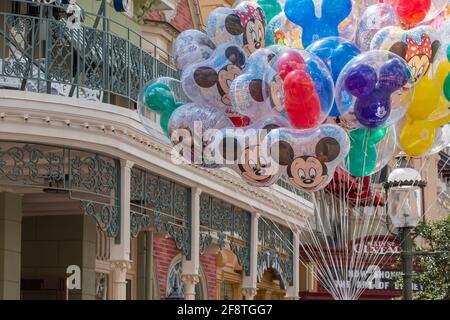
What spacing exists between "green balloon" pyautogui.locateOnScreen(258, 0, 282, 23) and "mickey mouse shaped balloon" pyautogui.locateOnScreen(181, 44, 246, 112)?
A: 5.01 feet

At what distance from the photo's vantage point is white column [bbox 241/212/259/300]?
2003 cm

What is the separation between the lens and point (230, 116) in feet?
43.8

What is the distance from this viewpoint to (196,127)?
13250 mm

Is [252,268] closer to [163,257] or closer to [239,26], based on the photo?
[163,257]

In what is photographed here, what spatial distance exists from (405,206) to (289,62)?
369cm

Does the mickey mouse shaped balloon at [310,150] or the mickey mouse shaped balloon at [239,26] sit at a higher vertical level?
the mickey mouse shaped balloon at [239,26]

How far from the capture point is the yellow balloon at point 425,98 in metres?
13.4

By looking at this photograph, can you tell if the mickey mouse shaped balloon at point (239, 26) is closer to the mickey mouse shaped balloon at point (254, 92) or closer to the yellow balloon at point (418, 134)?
the mickey mouse shaped balloon at point (254, 92)

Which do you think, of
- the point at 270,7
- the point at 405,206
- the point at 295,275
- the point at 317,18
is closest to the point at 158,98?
the point at 270,7

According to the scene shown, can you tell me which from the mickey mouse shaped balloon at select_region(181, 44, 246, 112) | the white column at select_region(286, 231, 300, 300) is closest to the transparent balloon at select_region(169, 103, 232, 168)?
the mickey mouse shaped balloon at select_region(181, 44, 246, 112)

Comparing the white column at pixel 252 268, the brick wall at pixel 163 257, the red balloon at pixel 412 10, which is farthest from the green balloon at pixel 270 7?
the brick wall at pixel 163 257

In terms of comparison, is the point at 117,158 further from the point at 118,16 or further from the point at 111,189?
the point at 118,16

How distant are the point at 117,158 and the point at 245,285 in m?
5.47

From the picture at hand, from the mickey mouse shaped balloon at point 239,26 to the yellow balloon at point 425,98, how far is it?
1779 millimetres
